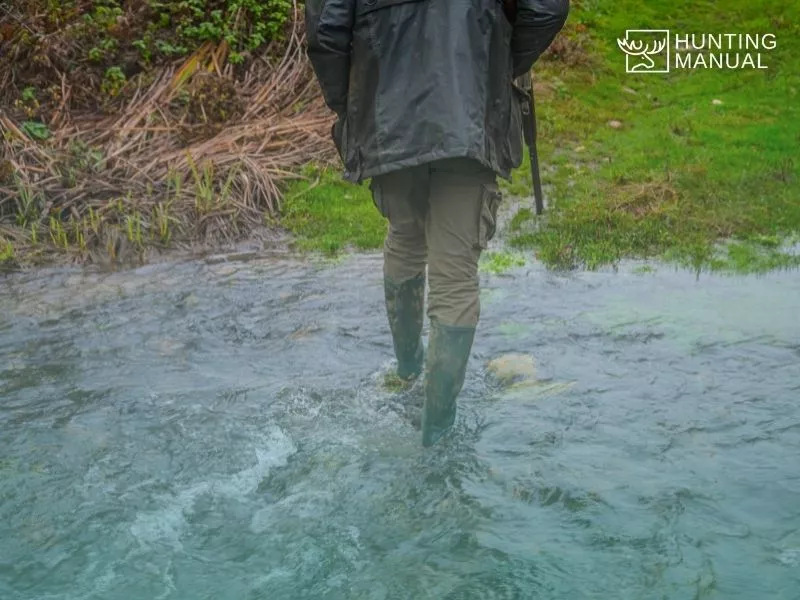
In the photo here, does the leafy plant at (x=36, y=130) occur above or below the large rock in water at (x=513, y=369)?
above

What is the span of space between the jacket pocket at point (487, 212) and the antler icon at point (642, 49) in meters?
8.31

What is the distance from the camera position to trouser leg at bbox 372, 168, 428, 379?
3926 mm

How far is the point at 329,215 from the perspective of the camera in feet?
26.7

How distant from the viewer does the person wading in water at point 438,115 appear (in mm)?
3473

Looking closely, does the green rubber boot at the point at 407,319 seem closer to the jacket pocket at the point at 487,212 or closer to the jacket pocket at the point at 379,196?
the jacket pocket at the point at 379,196

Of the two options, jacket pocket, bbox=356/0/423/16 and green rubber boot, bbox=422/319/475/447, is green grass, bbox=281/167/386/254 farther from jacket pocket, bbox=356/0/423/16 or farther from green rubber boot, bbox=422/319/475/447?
jacket pocket, bbox=356/0/423/16

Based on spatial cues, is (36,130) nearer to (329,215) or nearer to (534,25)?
(329,215)

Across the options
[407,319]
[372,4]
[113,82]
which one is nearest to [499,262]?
[407,319]

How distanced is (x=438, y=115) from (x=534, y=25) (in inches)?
20.0

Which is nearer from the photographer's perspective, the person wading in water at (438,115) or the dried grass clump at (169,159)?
the person wading in water at (438,115)

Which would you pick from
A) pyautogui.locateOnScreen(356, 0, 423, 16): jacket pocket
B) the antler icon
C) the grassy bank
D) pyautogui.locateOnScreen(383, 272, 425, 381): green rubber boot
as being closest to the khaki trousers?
pyautogui.locateOnScreen(383, 272, 425, 381): green rubber boot

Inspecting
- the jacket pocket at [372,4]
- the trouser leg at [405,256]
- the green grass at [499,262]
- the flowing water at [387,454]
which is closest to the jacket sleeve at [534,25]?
the jacket pocket at [372,4]

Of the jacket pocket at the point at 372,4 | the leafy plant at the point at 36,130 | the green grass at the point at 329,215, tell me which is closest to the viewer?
the jacket pocket at the point at 372,4

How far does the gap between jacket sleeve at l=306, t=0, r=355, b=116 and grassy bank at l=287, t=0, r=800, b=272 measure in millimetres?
3257
